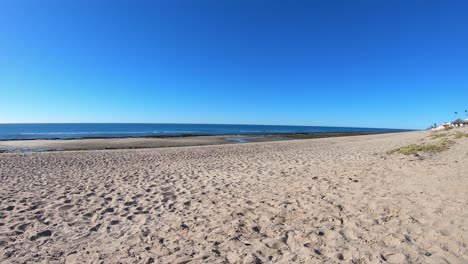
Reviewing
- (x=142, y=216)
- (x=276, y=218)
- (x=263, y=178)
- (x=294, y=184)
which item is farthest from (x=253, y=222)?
(x=263, y=178)

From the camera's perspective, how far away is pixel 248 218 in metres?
4.99

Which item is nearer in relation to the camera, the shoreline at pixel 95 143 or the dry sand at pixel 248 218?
the dry sand at pixel 248 218

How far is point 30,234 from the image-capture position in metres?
4.44

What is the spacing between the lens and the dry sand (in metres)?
3.68

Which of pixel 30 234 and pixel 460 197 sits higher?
pixel 460 197

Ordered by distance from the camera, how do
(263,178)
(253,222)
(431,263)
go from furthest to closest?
(263,178) < (253,222) < (431,263)

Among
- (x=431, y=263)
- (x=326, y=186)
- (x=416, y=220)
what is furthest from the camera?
(x=326, y=186)

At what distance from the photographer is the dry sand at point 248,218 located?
3.68 m

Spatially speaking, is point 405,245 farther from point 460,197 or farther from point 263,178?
point 263,178

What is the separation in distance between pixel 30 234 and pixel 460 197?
334 inches

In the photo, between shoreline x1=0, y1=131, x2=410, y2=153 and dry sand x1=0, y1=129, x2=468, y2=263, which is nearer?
dry sand x1=0, y1=129, x2=468, y2=263

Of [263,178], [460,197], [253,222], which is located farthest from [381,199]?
[263,178]

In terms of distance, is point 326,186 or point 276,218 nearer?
point 276,218

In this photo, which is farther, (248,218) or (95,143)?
(95,143)
